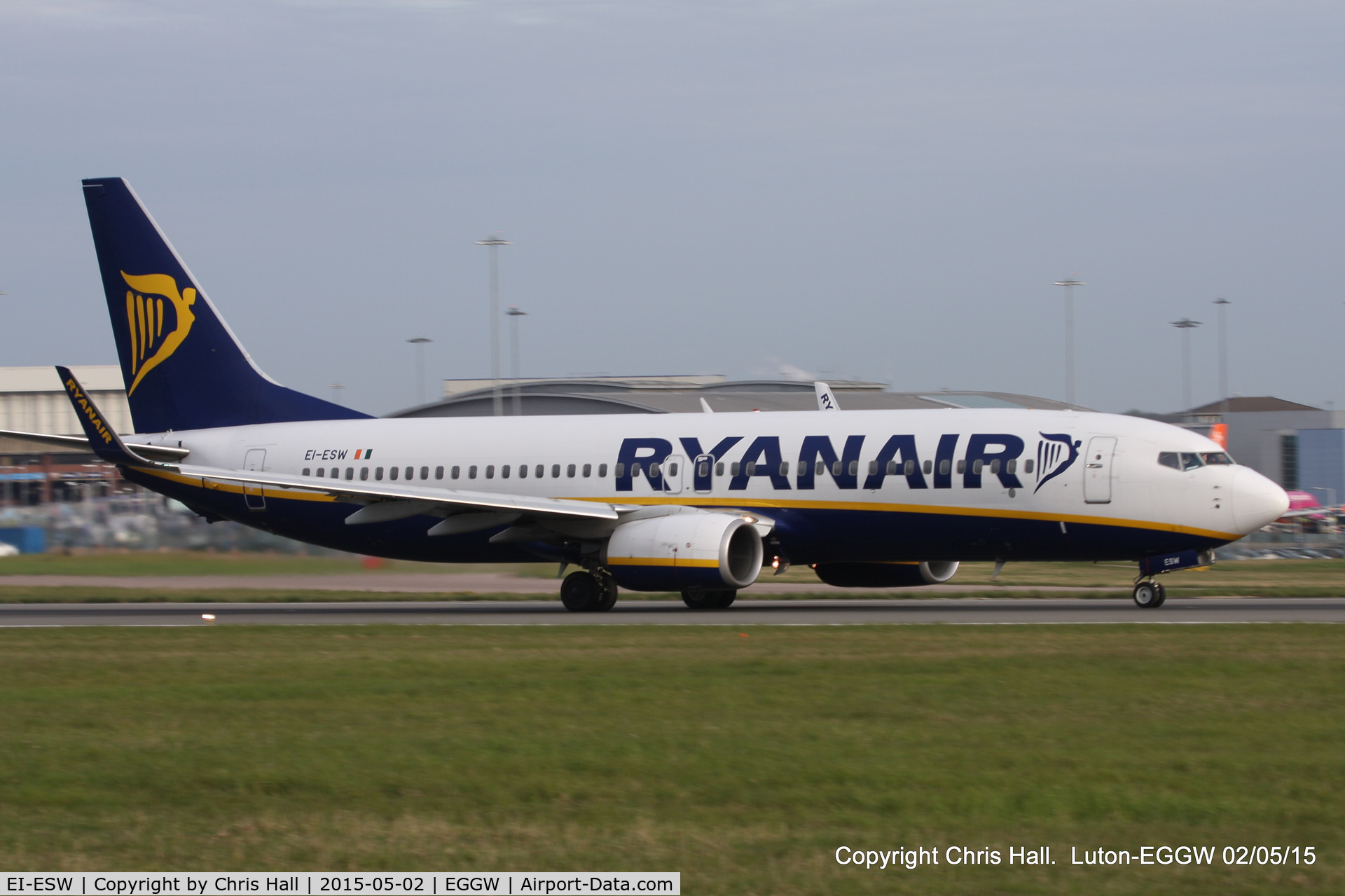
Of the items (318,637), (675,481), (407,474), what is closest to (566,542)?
(675,481)

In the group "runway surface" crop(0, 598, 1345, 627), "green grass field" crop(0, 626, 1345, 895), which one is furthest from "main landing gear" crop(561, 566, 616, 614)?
"green grass field" crop(0, 626, 1345, 895)

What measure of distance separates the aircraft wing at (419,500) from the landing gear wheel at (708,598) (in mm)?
2356

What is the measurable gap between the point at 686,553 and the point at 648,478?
128 inches

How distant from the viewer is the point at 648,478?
97.9ft

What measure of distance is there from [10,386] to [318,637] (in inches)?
4417

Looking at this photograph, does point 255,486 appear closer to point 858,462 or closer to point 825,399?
point 825,399

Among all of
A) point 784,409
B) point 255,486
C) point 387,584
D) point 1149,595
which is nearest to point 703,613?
point 1149,595

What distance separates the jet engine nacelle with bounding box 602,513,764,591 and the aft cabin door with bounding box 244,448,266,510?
9127 millimetres

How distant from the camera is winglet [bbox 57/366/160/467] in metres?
29.1

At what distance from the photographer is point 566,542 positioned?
29.9 meters

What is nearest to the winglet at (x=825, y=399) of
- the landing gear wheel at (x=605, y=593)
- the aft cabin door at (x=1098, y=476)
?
the landing gear wheel at (x=605, y=593)

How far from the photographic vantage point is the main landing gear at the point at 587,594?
28.8 meters

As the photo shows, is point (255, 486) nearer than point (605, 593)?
No

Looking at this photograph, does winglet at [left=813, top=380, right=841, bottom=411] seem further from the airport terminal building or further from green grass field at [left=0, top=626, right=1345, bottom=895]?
the airport terminal building
